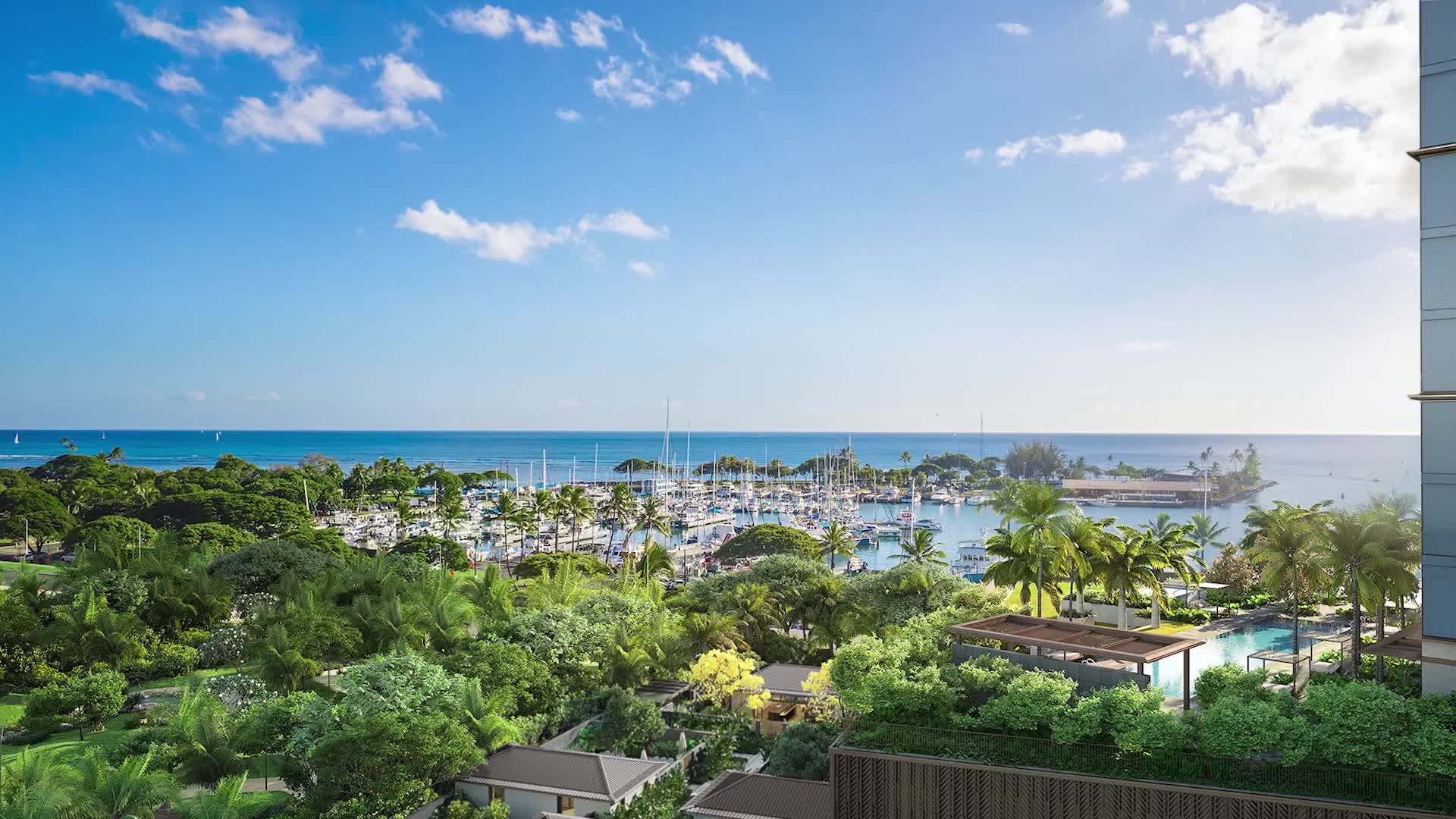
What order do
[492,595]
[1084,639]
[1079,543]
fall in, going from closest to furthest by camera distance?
[1084,639], [1079,543], [492,595]

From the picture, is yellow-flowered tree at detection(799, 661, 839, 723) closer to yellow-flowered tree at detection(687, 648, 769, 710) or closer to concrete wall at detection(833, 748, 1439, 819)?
yellow-flowered tree at detection(687, 648, 769, 710)

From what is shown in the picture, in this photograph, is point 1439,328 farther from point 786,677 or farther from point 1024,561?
point 786,677

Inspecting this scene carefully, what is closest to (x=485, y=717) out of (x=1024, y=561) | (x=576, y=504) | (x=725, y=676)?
(x=725, y=676)

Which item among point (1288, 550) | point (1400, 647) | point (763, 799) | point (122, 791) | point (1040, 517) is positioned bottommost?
point (763, 799)

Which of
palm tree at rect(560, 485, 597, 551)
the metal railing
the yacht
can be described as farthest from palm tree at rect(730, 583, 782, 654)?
the yacht

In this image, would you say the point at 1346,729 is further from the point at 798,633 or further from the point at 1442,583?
the point at 798,633

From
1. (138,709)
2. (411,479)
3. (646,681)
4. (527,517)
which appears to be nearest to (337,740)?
(646,681)
